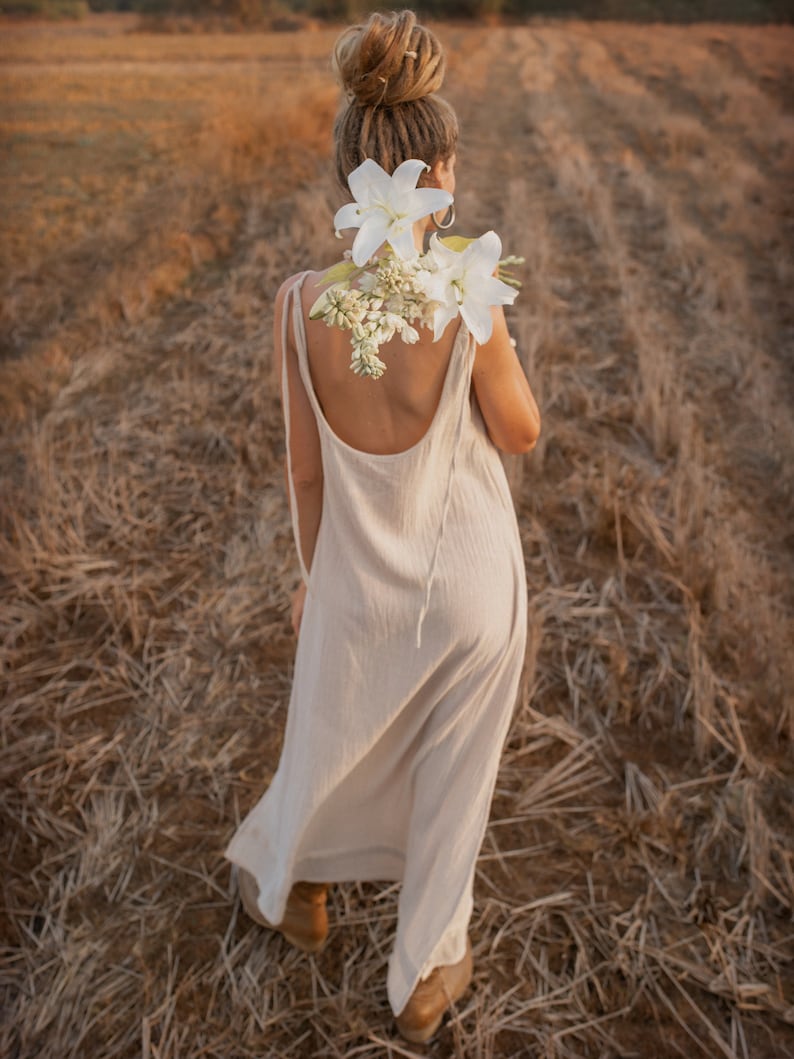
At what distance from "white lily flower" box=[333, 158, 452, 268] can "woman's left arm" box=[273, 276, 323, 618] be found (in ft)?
1.22

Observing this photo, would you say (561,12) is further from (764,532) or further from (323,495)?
(323,495)

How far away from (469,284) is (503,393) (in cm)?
41

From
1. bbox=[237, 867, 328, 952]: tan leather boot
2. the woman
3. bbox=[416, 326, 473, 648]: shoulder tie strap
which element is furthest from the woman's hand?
bbox=[237, 867, 328, 952]: tan leather boot

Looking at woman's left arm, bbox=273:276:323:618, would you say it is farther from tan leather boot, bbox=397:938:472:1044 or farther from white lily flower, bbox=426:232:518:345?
tan leather boot, bbox=397:938:472:1044

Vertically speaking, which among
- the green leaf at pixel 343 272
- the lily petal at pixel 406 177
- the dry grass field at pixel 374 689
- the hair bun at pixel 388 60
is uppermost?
the hair bun at pixel 388 60

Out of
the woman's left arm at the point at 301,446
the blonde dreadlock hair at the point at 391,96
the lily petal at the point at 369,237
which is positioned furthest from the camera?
the woman's left arm at the point at 301,446

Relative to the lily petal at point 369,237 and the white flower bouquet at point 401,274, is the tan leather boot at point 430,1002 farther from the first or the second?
the lily petal at point 369,237

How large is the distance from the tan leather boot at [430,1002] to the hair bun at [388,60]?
173cm

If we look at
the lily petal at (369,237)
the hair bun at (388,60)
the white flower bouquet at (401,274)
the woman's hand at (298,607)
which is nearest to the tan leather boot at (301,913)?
the woman's hand at (298,607)

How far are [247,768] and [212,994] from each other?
2.15ft

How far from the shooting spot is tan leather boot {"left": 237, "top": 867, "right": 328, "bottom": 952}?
6.48ft

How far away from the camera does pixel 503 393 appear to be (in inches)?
55.7

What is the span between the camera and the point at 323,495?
160 cm

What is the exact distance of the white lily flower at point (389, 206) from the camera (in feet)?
3.21
